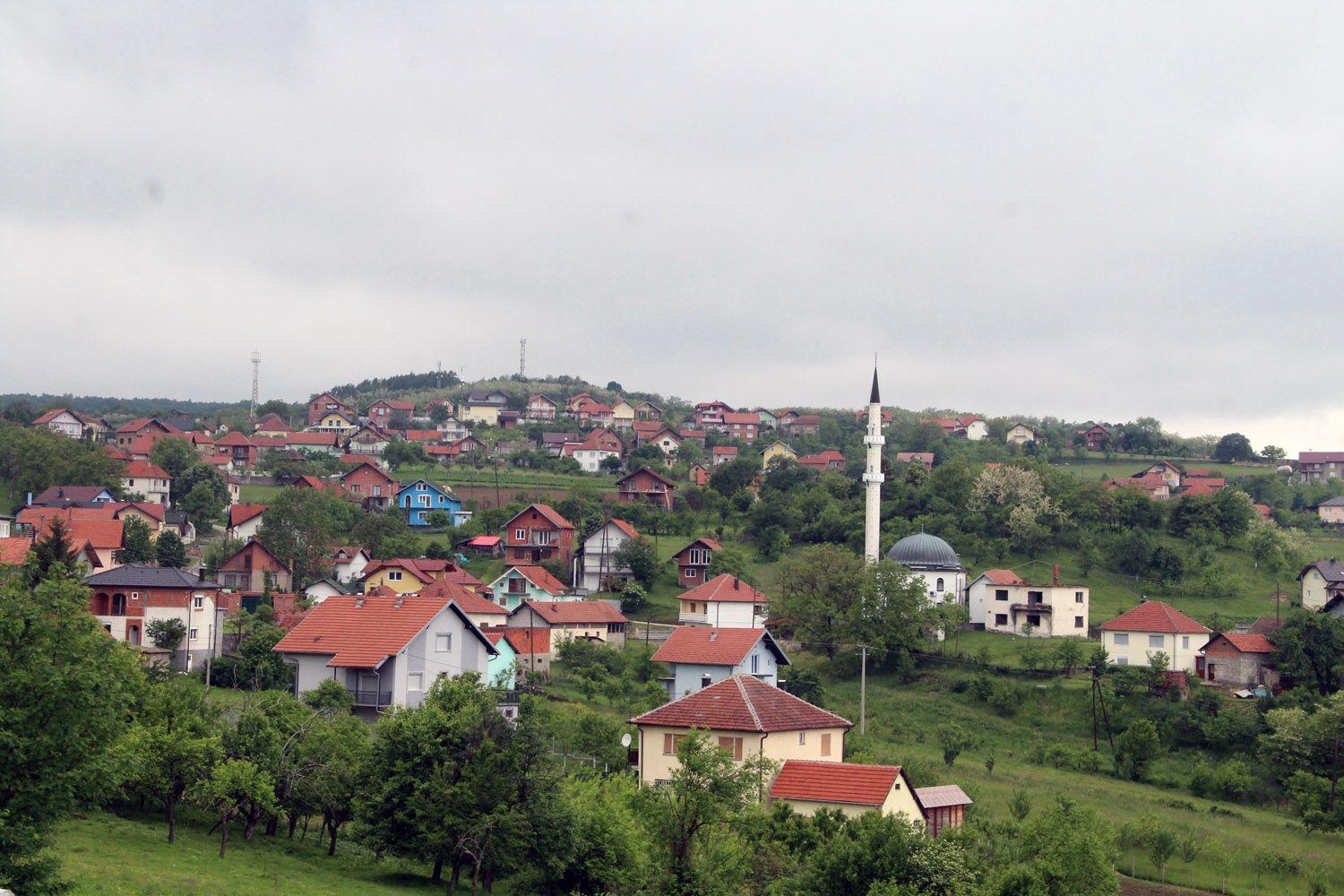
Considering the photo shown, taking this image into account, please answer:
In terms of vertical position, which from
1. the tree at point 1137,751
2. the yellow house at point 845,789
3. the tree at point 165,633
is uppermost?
the tree at point 165,633

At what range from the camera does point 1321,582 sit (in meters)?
66.3

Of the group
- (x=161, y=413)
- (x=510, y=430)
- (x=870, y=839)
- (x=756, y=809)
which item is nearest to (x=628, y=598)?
(x=756, y=809)

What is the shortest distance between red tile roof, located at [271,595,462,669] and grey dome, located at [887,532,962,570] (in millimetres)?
33693

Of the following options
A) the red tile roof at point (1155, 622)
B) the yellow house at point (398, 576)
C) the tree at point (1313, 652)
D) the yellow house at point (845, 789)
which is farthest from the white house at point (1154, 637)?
the yellow house at point (398, 576)

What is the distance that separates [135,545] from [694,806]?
5002 cm

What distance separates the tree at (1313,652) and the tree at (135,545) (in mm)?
52440

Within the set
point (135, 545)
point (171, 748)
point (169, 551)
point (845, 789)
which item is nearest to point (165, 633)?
point (135, 545)

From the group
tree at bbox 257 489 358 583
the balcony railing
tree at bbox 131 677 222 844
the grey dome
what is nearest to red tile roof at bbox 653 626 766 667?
the balcony railing

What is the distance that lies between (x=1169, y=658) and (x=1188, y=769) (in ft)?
30.9

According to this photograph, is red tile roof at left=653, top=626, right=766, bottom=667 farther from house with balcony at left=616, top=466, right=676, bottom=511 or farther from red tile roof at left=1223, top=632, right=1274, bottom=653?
house with balcony at left=616, top=466, right=676, bottom=511

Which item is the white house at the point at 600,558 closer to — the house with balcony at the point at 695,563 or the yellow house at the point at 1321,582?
the house with balcony at the point at 695,563

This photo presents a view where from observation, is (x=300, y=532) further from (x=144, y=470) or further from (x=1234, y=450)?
(x=1234, y=450)

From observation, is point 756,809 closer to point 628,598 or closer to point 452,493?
point 628,598

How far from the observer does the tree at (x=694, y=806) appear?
24.6m
